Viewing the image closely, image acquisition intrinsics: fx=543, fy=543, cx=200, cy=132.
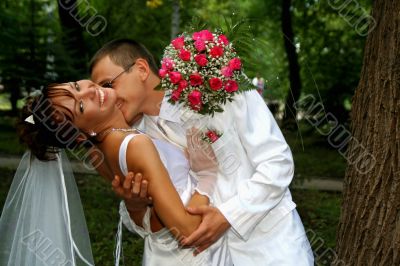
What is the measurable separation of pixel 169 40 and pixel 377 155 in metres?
6.22

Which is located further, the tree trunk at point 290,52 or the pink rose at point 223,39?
the tree trunk at point 290,52

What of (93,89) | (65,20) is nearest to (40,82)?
(65,20)

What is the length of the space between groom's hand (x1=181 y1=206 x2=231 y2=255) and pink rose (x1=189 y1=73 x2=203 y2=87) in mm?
615

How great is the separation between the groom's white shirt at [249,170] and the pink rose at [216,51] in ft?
0.77

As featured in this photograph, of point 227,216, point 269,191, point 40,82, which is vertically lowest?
point 40,82


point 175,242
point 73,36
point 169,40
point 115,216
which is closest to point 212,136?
point 175,242

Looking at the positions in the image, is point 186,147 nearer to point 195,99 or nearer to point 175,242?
point 195,99

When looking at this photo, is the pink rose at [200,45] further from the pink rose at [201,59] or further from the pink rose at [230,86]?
the pink rose at [230,86]

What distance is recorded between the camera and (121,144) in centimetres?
264

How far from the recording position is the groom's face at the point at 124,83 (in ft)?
9.80

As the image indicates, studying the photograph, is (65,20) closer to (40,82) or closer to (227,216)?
(40,82)

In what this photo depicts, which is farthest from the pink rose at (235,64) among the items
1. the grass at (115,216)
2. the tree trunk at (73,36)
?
the tree trunk at (73,36)

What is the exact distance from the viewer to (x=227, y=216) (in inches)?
101

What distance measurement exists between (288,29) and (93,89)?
53.5 ft
